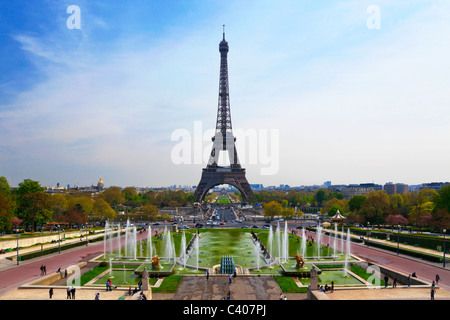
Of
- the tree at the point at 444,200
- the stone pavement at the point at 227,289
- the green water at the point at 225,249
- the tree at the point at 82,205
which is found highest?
the tree at the point at 444,200

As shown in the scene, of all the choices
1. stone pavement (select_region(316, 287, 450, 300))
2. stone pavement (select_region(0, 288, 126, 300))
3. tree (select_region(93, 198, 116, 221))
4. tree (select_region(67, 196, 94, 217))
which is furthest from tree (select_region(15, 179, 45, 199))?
stone pavement (select_region(316, 287, 450, 300))

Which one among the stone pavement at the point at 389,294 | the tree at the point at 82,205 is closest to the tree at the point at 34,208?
the tree at the point at 82,205

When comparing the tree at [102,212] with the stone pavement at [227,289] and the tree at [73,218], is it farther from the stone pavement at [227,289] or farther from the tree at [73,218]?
the stone pavement at [227,289]

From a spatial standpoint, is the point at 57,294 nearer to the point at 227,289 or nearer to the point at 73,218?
the point at 227,289

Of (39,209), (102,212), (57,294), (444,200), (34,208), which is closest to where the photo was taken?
(57,294)

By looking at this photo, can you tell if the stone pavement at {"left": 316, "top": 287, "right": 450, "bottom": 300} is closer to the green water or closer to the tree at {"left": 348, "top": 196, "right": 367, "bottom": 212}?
the green water

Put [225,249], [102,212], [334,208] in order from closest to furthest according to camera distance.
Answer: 1. [225,249]
2. [102,212]
3. [334,208]

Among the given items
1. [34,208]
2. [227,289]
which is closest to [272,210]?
[34,208]
